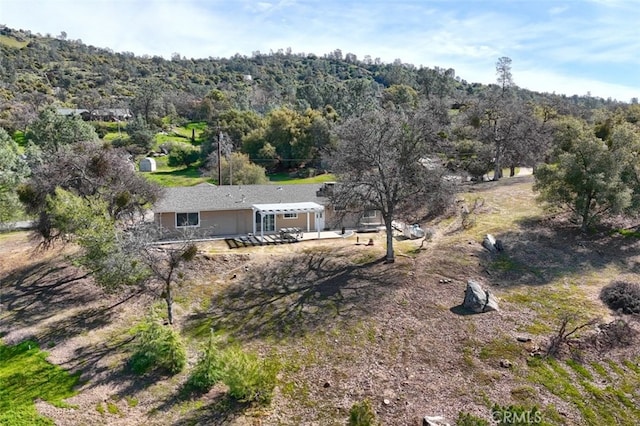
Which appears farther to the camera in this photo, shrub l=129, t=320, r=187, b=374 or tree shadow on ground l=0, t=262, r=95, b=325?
tree shadow on ground l=0, t=262, r=95, b=325

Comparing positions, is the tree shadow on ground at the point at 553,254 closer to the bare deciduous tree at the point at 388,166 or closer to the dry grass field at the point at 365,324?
the dry grass field at the point at 365,324

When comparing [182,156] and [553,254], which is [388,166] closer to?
[553,254]

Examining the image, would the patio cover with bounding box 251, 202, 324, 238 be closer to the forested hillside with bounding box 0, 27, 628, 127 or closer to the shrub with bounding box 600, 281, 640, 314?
the shrub with bounding box 600, 281, 640, 314

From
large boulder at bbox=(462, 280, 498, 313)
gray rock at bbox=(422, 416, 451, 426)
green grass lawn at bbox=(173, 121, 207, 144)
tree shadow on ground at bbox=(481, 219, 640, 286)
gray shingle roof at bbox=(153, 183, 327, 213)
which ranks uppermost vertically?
green grass lawn at bbox=(173, 121, 207, 144)

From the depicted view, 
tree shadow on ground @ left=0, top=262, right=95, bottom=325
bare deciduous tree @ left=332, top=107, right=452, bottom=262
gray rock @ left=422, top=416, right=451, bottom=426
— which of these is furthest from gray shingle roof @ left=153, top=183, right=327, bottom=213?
gray rock @ left=422, top=416, right=451, bottom=426

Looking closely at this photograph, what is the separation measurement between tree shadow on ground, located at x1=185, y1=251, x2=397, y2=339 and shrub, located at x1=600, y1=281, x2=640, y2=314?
911cm

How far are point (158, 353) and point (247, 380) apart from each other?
429 centimetres

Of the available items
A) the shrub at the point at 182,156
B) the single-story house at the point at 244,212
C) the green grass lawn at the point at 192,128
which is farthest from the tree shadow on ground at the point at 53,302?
the green grass lawn at the point at 192,128

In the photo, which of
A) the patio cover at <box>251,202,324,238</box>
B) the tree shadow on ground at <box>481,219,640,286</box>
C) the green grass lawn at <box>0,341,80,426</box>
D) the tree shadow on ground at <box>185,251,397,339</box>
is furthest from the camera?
the patio cover at <box>251,202,324,238</box>

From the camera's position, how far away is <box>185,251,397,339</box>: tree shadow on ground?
64.0ft

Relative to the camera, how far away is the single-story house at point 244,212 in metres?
29.0

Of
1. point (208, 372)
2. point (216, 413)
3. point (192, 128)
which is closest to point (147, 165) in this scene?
point (192, 128)

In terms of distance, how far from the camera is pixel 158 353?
16.6 m

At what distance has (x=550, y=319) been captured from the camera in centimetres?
1820
